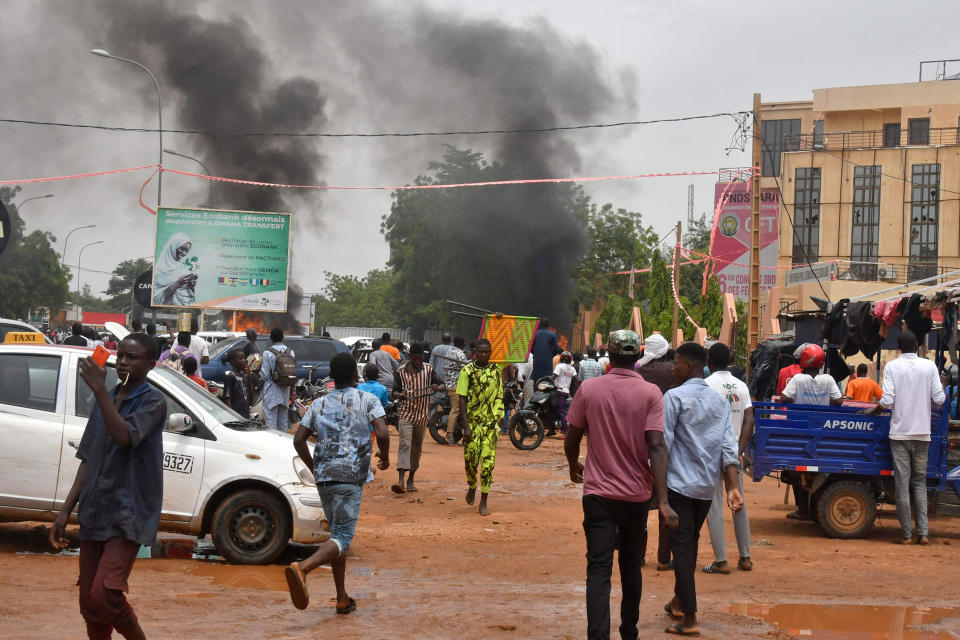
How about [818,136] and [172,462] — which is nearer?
[172,462]

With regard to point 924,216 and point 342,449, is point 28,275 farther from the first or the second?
point 342,449

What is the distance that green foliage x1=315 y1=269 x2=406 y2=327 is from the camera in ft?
299

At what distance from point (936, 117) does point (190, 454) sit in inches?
1999

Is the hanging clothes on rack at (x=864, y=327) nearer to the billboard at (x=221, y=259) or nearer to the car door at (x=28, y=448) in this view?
the car door at (x=28, y=448)

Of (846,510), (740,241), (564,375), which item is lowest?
(846,510)

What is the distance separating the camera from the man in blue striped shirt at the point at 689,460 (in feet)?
19.5

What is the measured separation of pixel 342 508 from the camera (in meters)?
6.08

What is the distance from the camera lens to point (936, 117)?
5075 cm

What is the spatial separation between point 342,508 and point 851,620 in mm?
3218

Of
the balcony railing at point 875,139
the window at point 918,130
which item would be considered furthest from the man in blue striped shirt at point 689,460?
the window at point 918,130

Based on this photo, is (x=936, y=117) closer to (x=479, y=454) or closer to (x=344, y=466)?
(x=479, y=454)

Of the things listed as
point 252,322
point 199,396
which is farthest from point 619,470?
point 252,322

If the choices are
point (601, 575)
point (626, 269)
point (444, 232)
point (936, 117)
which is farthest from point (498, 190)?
point (601, 575)

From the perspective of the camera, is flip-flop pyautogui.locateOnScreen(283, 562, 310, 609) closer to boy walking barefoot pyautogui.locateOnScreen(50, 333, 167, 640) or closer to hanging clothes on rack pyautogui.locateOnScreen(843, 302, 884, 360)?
boy walking barefoot pyautogui.locateOnScreen(50, 333, 167, 640)
